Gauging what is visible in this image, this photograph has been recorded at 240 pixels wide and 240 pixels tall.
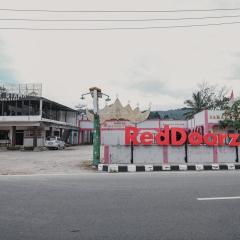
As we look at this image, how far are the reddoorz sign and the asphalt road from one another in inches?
331

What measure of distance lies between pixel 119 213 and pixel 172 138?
12.0 meters

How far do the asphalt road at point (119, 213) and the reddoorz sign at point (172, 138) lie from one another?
8.41m

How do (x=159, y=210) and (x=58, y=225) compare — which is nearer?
(x=58, y=225)

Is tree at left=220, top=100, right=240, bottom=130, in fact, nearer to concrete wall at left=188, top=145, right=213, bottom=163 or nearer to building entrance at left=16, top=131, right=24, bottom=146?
concrete wall at left=188, top=145, right=213, bottom=163

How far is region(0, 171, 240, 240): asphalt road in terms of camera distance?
4863 mm

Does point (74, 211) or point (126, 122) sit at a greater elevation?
point (126, 122)

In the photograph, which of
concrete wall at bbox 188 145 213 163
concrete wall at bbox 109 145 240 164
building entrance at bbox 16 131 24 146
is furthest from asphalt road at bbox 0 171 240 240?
building entrance at bbox 16 131 24 146

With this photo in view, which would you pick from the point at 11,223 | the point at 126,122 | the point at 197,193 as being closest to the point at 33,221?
the point at 11,223

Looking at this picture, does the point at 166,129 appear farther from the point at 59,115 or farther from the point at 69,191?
the point at 59,115

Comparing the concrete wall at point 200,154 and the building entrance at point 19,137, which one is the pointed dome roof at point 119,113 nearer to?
the concrete wall at point 200,154

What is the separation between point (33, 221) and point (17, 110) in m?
34.5

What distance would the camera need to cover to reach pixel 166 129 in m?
17.6

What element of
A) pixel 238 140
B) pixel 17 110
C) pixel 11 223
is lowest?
pixel 11 223

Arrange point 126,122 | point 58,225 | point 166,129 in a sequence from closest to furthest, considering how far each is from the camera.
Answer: point 58,225 → point 166,129 → point 126,122
